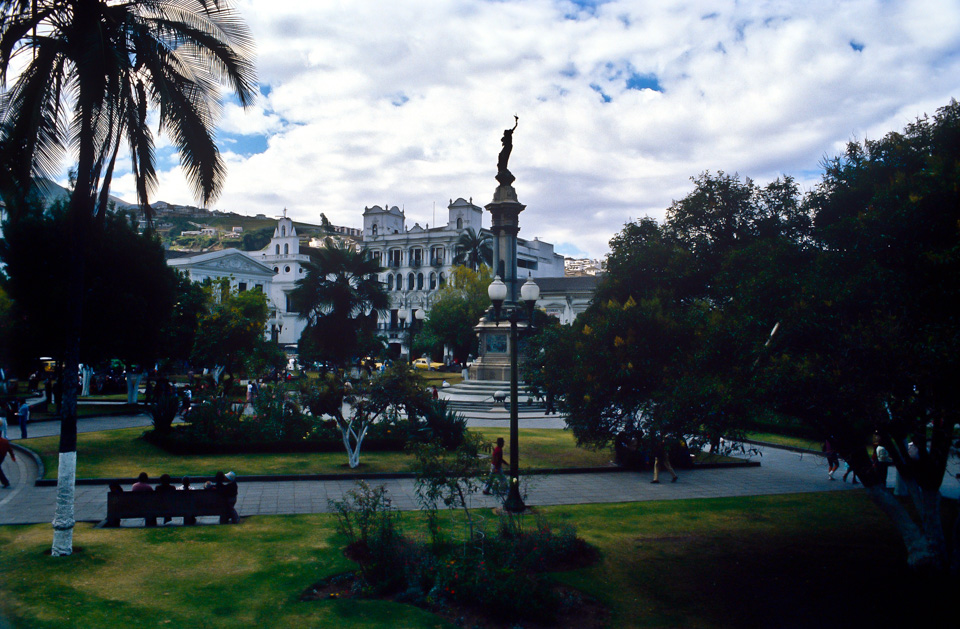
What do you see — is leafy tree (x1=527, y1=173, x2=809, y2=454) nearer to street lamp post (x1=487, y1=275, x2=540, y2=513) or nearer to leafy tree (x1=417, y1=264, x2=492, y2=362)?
street lamp post (x1=487, y1=275, x2=540, y2=513)

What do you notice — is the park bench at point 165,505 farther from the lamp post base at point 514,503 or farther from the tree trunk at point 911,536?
the tree trunk at point 911,536

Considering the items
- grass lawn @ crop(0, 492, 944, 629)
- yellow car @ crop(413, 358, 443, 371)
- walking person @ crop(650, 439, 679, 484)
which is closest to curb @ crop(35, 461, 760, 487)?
walking person @ crop(650, 439, 679, 484)

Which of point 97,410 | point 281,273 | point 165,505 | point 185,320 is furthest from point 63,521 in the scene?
point 281,273

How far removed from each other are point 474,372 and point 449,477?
85.2ft

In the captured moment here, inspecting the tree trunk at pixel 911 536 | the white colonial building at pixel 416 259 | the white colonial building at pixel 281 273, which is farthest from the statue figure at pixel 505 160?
the white colonial building at pixel 281 273

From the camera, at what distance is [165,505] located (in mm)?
10172

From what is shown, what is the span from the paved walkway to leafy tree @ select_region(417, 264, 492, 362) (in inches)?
1295

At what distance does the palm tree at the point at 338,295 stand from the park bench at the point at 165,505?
2453 cm

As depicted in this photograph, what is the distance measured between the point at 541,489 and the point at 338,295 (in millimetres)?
22638

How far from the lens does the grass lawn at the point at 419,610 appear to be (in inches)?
275

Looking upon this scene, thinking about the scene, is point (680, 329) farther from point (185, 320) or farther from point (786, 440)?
point (185, 320)

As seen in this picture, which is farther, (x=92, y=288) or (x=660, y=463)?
(x=92, y=288)

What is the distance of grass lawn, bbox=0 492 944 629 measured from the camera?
6.99 m

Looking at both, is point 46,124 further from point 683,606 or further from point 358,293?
point 358,293
